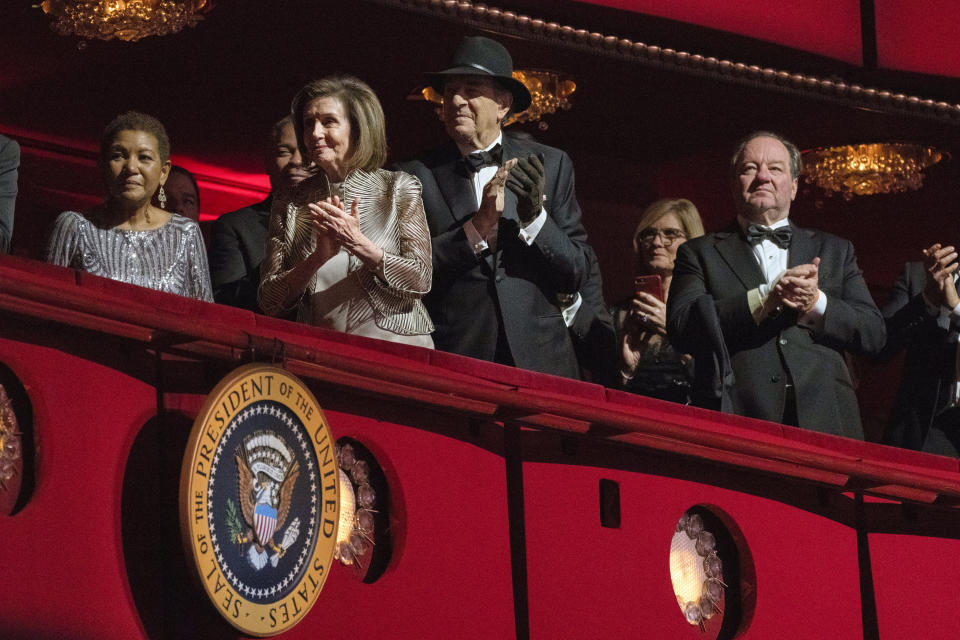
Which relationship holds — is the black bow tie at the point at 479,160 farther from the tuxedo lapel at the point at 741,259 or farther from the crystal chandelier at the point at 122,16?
the crystal chandelier at the point at 122,16

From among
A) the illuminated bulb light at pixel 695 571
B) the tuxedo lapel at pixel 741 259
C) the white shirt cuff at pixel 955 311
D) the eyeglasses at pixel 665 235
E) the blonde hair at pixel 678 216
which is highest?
the blonde hair at pixel 678 216

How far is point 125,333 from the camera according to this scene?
2432 mm

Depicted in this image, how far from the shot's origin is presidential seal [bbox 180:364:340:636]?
2.40 meters

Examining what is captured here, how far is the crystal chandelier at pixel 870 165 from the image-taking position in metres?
6.91

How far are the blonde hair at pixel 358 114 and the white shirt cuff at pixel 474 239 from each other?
0.77ft

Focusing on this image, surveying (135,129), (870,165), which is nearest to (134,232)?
(135,129)

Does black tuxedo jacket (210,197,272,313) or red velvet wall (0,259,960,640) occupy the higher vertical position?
black tuxedo jacket (210,197,272,313)

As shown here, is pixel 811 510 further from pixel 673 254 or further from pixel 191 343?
pixel 191 343

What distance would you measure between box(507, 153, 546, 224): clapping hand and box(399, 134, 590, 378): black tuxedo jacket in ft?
0.14

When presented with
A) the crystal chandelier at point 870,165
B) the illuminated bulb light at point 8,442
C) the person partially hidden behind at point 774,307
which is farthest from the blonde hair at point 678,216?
the crystal chandelier at point 870,165

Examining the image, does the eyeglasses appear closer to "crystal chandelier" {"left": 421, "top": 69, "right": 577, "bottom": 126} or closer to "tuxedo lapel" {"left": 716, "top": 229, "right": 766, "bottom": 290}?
"tuxedo lapel" {"left": 716, "top": 229, "right": 766, "bottom": 290}

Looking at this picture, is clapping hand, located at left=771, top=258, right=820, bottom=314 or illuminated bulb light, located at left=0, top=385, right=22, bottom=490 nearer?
illuminated bulb light, located at left=0, top=385, right=22, bottom=490

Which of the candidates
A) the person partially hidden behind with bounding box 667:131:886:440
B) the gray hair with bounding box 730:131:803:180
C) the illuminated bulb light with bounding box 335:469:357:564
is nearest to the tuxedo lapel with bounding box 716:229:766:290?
the person partially hidden behind with bounding box 667:131:886:440

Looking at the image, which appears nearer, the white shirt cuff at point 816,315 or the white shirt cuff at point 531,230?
the white shirt cuff at point 531,230
